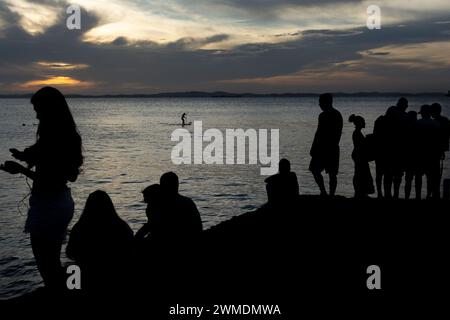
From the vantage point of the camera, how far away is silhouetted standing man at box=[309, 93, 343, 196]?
406 inches

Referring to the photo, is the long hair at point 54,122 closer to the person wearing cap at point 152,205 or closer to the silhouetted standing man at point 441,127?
the person wearing cap at point 152,205

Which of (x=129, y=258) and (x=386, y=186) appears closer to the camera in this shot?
(x=129, y=258)

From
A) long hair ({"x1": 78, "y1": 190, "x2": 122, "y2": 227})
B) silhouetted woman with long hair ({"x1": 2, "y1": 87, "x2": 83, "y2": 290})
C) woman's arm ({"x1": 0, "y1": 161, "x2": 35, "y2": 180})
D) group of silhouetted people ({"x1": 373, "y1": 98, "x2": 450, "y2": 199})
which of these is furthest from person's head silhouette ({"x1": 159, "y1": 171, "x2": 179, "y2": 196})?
group of silhouetted people ({"x1": 373, "y1": 98, "x2": 450, "y2": 199})

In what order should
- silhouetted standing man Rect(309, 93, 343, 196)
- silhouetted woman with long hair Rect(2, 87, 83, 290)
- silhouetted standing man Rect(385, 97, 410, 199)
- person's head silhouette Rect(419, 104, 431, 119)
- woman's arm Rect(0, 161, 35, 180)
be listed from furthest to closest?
person's head silhouette Rect(419, 104, 431, 119) → silhouetted standing man Rect(385, 97, 410, 199) → silhouetted standing man Rect(309, 93, 343, 196) → silhouetted woman with long hair Rect(2, 87, 83, 290) → woman's arm Rect(0, 161, 35, 180)

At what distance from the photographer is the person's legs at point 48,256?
481 centimetres

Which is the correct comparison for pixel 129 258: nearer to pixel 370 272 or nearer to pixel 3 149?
pixel 370 272

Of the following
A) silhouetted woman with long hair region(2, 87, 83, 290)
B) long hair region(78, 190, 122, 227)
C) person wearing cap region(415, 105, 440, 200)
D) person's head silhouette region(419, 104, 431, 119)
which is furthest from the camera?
person's head silhouette region(419, 104, 431, 119)

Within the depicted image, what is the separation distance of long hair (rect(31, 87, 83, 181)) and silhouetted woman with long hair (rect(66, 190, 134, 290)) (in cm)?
83

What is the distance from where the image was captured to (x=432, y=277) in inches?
271

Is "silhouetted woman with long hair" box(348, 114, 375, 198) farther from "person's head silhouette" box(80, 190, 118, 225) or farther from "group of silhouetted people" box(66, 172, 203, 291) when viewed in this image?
"person's head silhouette" box(80, 190, 118, 225)
